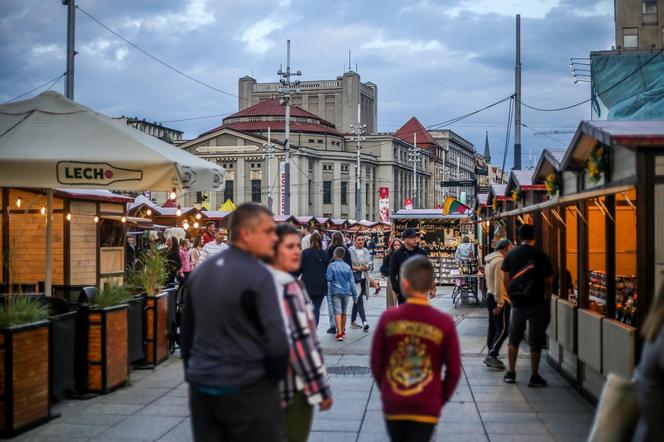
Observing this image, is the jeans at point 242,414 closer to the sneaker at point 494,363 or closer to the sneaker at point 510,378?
the sneaker at point 510,378

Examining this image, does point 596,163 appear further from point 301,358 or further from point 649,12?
point 649,12

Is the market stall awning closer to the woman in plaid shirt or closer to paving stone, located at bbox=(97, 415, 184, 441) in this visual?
paving stone, located at bbox=(97, 415, 184, 441)

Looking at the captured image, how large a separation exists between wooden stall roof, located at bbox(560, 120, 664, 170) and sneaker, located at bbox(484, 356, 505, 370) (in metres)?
2.86

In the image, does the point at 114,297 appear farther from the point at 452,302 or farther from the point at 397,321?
the point at 452,302

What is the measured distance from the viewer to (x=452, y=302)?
2308 cm

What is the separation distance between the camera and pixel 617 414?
3.97m

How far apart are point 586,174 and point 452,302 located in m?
13.5

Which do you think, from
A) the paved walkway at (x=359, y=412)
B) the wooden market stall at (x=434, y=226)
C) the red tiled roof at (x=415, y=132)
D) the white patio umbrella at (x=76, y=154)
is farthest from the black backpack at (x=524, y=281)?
the red tiled roof at (x=415, y=132)

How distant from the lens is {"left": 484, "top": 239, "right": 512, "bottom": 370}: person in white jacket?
37.6 feet

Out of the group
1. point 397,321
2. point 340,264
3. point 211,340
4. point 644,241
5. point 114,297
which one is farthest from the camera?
point 340,264

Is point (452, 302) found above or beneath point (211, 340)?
beneath

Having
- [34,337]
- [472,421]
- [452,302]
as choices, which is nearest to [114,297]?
[34,337]

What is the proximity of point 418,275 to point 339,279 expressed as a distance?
950cm

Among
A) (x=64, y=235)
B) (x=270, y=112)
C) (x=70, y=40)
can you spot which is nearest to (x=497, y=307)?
(x=64, y=235)
